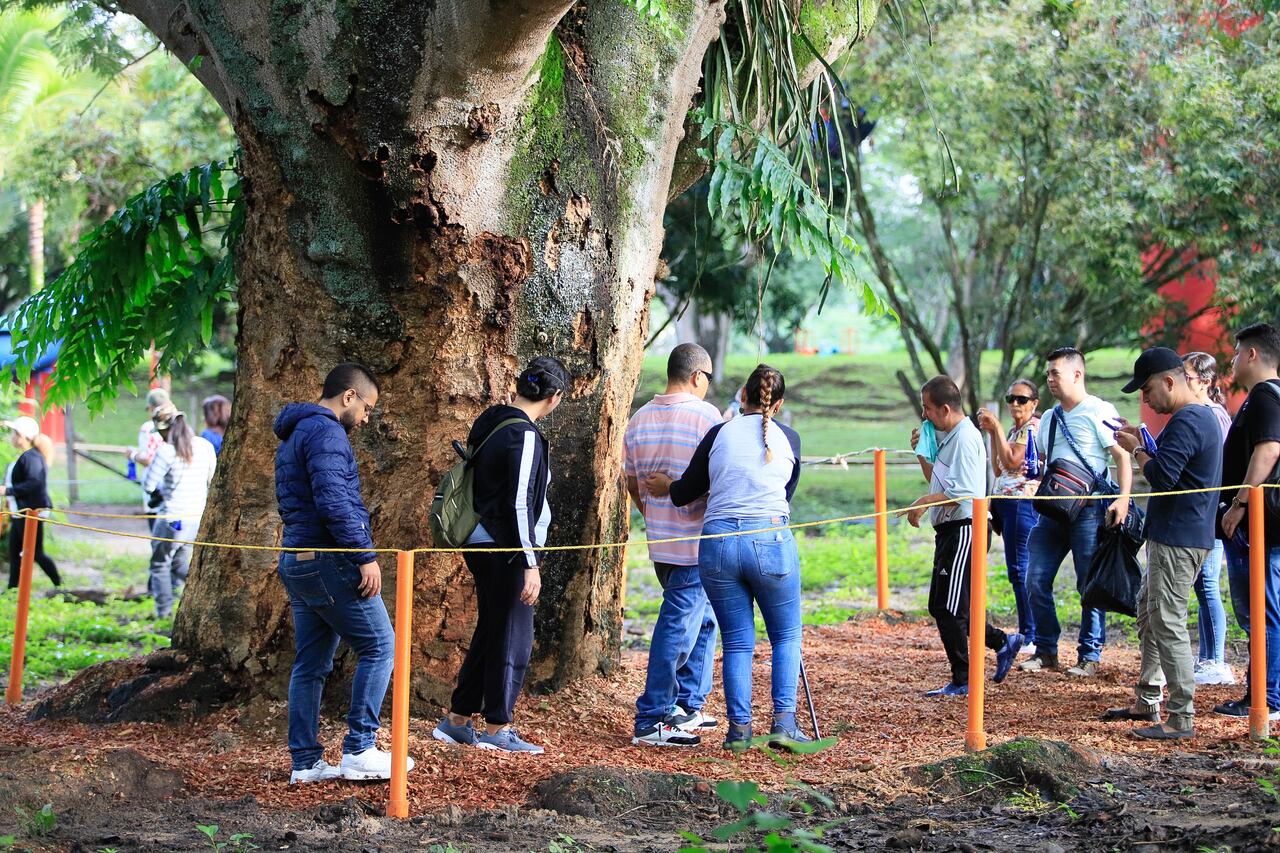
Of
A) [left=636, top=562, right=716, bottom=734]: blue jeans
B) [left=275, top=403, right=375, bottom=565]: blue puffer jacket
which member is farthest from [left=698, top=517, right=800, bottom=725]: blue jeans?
[left=275, top=403, right=375, bottom=565]: blue puffer jacket

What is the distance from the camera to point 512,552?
5.88m

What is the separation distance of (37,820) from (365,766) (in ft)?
4.14

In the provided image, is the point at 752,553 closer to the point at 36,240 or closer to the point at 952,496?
the point at 952,496

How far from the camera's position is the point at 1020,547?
8289 millimetres

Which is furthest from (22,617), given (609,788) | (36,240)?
(36,240)

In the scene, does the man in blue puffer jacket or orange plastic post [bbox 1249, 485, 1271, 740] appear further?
orange plastic post [bbox 1249, 485, 1271, 740]

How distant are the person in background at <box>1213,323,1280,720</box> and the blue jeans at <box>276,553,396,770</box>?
408 cm

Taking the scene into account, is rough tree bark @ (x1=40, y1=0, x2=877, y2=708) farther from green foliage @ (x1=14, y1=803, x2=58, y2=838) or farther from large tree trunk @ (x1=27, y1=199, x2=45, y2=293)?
large tree trunk @ (x1=27, y1=199, x2=45, y2=293)

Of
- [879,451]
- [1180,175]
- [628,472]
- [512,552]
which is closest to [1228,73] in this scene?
[1180,175]

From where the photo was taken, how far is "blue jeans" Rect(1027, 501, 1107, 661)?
7719 millimetres

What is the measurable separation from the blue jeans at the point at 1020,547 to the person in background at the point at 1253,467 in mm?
1531

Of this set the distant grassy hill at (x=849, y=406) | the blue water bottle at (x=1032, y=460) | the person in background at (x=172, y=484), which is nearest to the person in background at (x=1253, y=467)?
the blue water bottle at (x=1032, y=460)

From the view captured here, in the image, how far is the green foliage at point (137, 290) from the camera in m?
7.73

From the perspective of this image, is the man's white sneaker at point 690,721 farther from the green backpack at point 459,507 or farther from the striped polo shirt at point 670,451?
the green backpack at point 459,507
